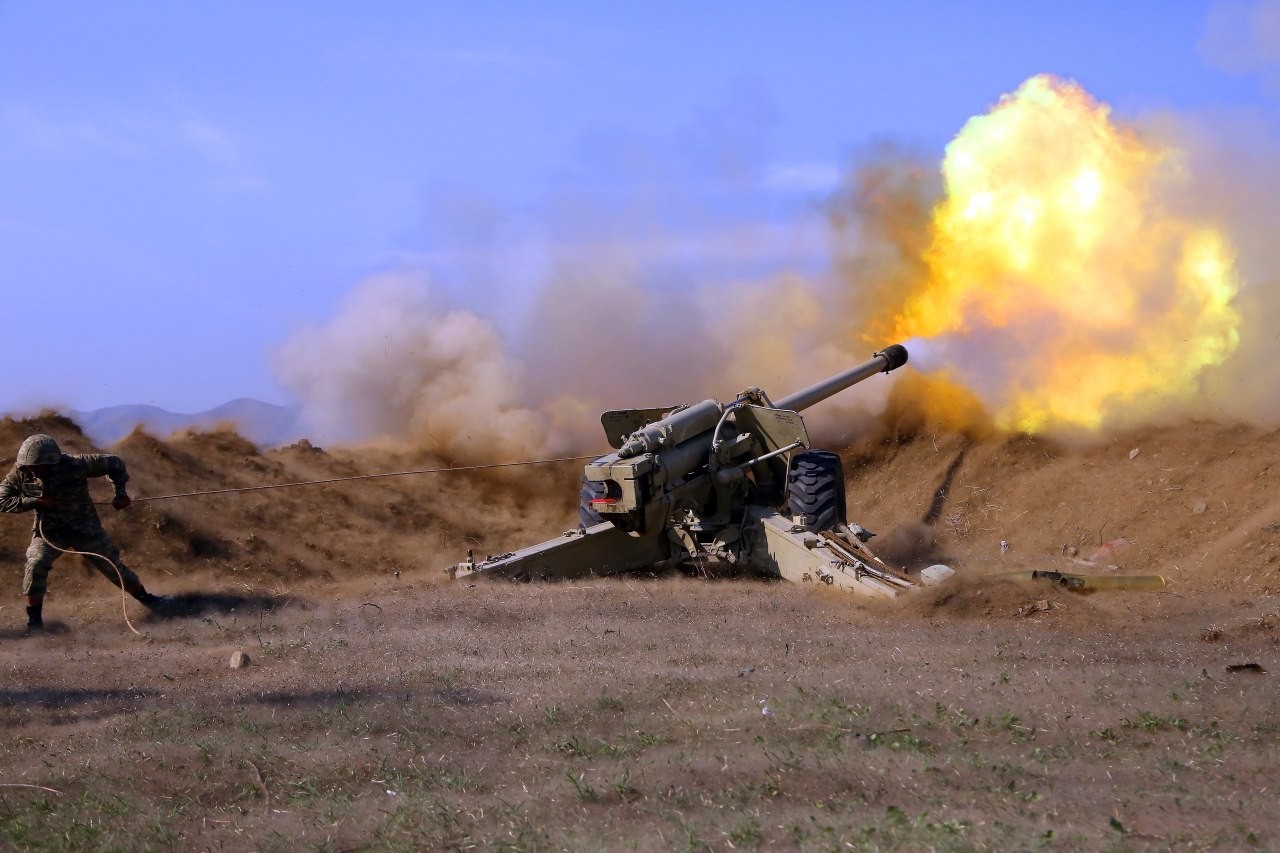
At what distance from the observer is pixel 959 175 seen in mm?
19547

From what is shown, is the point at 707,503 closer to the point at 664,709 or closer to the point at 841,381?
the point at 841,381

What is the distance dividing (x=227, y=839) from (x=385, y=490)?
46.1 feet

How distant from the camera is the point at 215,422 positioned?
19812mm

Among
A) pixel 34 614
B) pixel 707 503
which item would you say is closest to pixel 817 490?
pixel 707 503

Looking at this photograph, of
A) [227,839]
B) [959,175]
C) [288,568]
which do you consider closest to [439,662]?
[227,839]

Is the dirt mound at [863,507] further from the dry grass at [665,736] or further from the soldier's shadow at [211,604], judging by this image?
the dry grass at [665,736]

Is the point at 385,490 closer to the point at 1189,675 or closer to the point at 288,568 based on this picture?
the point at 288,568

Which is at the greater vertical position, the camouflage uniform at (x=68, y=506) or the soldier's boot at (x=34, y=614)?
the camouflage uniform at (x=68, y=506)

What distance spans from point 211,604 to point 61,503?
1658mm

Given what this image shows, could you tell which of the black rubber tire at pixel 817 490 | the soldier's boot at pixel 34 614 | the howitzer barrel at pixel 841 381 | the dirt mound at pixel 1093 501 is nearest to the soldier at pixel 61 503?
the soldier's boot at pixel 34 614

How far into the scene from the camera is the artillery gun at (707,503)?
12.9 meters

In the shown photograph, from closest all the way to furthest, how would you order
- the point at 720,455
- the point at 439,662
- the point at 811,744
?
the point at 811,744
the point at 439,662
the point at 720,455

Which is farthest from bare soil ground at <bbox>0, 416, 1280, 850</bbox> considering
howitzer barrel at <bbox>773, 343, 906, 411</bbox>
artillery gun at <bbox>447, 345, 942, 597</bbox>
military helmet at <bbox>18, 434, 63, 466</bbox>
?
howitzer barrel at <bbox>773, 343, 906, 411</bbox>

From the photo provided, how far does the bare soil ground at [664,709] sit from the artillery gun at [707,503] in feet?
2.24
